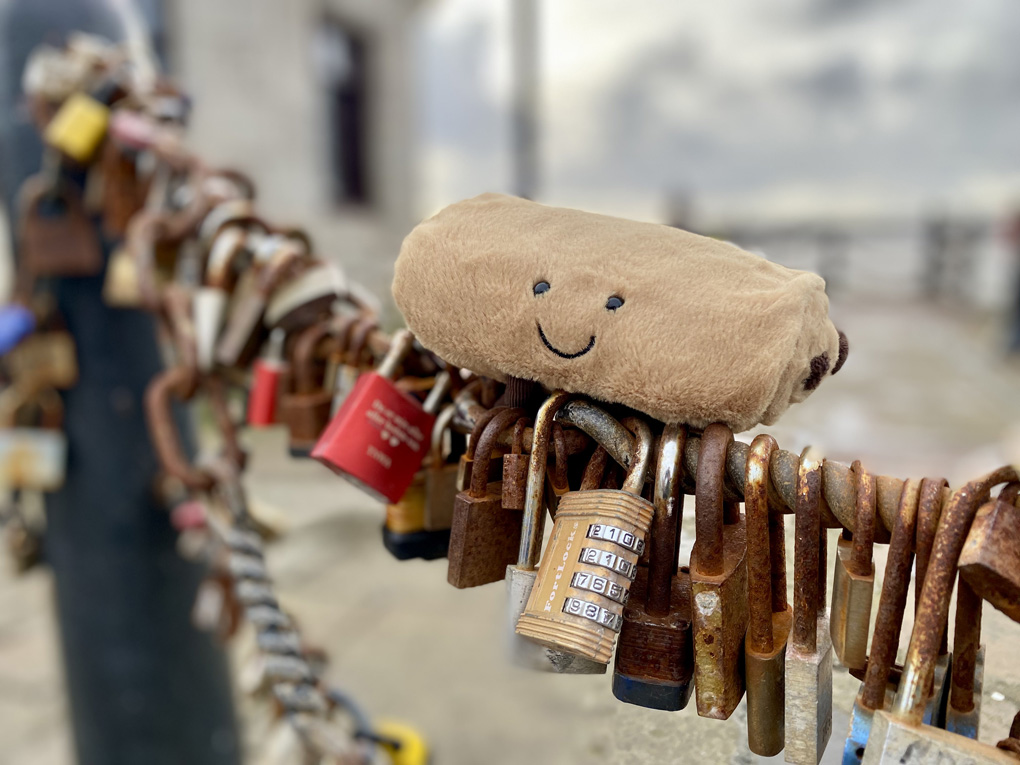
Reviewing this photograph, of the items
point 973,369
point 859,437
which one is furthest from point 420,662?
point 973,369

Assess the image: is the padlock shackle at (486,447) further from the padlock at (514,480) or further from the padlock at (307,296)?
the padlock at (307,296)

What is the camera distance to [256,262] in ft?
2.82

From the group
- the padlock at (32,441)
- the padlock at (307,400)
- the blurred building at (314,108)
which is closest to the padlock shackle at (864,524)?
the padlock at (307,400)

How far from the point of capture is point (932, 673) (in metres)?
0.42

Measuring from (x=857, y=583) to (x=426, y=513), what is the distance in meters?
0.36

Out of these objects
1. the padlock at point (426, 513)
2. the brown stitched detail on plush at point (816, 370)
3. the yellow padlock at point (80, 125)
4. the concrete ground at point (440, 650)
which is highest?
the yellow padlock at point (80, 125)

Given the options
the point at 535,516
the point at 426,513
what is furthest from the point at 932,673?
the point at 426,513

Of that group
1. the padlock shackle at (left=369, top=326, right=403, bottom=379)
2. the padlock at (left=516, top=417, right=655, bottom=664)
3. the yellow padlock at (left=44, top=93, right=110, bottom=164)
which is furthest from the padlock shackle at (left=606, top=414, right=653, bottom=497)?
the yellow padlock at (left=44, top=93, right=110, bottom=164)

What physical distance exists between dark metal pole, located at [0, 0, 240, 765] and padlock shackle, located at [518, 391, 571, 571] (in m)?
1.08

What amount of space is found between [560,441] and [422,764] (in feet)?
5.03

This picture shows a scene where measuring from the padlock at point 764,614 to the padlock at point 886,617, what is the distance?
49 mm

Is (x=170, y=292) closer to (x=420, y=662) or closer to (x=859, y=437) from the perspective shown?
(x=420, y=662)

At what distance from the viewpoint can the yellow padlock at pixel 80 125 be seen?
46.3 inches

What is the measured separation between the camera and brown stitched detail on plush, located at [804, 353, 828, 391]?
0.52 m
